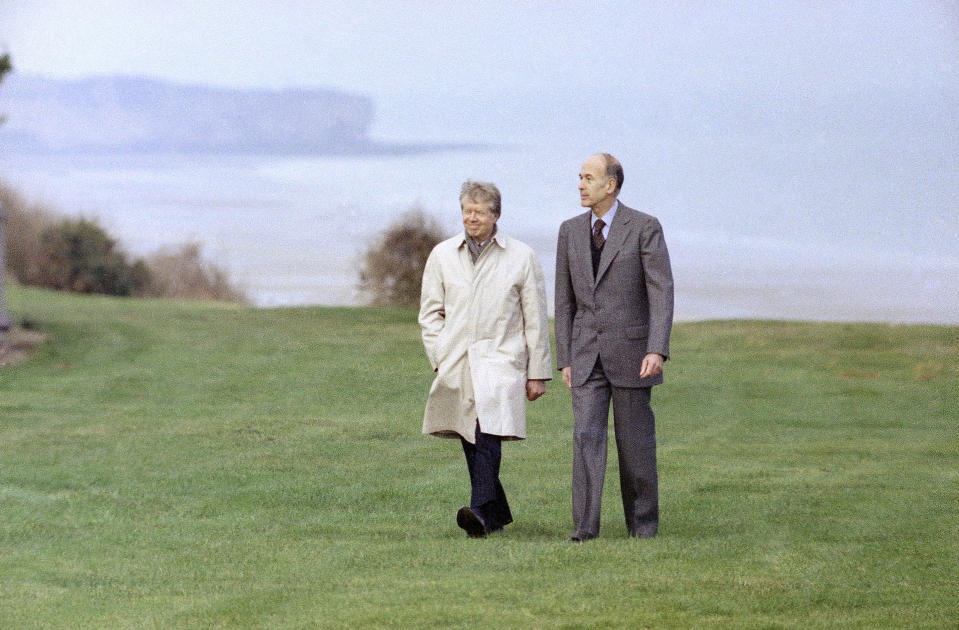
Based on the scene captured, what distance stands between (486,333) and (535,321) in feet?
0.96

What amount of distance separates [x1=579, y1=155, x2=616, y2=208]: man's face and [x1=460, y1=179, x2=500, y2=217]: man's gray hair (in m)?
0.52

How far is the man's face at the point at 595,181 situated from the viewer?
7.68 m

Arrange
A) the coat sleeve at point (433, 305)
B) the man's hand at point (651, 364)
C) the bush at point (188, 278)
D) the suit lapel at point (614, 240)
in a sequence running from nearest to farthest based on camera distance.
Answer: the man's hand at point (651, 364)
the suit lapel at point (614, 240)
the coat sleeve at point (433, 305)
the bush at point (188, 278)

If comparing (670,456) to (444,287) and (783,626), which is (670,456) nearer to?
(444,287)

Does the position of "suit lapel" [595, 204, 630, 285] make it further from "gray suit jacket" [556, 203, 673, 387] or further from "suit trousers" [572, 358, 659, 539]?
"suit trousers" [572, 358, 659, 539]

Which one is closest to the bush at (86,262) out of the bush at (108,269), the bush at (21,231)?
the bush at (108,269)

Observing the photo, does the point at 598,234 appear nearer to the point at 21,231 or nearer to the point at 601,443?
the point at 601,443

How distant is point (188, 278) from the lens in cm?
3588

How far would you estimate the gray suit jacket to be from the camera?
303 inches

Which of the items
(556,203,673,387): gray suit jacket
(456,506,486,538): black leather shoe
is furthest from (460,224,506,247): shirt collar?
(456,506,486,538): black leather shoe

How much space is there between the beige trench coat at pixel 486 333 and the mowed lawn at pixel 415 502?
2.56 ft

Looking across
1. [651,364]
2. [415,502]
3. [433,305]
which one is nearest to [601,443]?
[651,364]

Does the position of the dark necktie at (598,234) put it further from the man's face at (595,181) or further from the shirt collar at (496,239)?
the shirt collar at (496,239)

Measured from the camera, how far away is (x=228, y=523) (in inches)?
364
